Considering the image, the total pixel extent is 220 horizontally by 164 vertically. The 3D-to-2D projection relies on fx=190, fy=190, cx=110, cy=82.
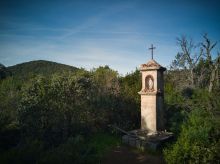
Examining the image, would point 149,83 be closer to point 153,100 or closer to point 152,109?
point 153,100

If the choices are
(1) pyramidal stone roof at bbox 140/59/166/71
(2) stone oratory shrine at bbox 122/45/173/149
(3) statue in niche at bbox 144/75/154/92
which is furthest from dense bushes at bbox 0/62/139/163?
(1) pyramidal stone roof at bbox 140/59/166/71

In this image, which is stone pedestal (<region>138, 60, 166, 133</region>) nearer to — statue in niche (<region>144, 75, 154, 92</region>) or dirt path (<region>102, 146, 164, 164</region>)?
statue in niche (<region>144, 75, 154, 92</region>)

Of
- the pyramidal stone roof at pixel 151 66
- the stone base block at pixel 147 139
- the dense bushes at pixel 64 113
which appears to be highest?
the pyramidal stone roof at pixel 151 66

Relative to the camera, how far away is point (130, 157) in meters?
10.7

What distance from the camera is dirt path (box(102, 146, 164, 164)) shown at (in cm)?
1016

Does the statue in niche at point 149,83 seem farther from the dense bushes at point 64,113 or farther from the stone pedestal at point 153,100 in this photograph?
the dense bushes at point 64,113

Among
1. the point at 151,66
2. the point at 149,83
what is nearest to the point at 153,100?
the point at 149,83

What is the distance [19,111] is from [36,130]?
1.85 meters

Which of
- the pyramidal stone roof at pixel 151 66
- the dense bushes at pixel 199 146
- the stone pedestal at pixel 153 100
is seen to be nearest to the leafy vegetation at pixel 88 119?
the dense bushes at pixel 199 146

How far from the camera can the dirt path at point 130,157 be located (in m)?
10.2

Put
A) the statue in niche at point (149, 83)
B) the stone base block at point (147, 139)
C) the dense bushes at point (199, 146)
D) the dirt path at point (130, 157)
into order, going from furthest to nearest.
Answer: the statue in niche at point (149, 83)
the stone base block at point (147, 139)
the dirt path at point (130, 157)
the dense bushes at point (199, 146)

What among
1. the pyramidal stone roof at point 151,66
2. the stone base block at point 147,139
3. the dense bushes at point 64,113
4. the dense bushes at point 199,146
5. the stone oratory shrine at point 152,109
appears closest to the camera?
the dense bushes at point 199,146

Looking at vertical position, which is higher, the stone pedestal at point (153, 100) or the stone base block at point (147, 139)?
the stone pedestal at point (153, 100)

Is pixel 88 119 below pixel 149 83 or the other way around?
below
